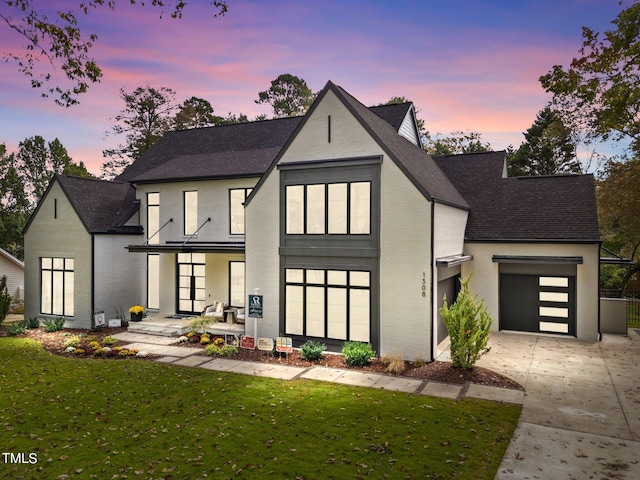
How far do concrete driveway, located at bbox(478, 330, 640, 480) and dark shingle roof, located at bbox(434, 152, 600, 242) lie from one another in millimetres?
4583

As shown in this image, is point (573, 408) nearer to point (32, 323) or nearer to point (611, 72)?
point (611, 72)

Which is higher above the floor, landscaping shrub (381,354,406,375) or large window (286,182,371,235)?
large window (286,182,371,235)

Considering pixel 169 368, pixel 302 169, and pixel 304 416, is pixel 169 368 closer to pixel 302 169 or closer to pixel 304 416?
pixel 304 416

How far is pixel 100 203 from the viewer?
74.3ft

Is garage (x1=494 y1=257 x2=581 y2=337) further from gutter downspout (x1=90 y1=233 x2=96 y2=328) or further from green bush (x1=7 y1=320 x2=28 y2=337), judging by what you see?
green bush (x1=7 y1=320 x2=28 y2=337)

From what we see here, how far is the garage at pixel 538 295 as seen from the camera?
60.3ft

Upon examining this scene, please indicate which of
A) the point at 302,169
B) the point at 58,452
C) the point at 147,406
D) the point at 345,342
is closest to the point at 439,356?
the point at 345,342

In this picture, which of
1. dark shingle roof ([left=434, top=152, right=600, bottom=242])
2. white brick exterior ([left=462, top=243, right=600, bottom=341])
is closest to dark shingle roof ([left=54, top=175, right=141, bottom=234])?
white brick exterior ([left=462, top=243, right=600, bottom=341])

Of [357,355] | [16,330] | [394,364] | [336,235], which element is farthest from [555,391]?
[16,330]

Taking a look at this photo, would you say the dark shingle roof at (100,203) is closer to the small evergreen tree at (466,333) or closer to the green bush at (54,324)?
the green bush at (54,324)

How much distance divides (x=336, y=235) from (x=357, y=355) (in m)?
4.36

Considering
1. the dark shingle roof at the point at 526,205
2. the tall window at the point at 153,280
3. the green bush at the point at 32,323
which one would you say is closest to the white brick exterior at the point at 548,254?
the dark shingle roof at the point at 526,205

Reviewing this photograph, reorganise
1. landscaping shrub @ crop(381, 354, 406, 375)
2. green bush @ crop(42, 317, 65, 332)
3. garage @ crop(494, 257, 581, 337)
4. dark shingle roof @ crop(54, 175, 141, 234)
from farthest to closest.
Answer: dark shingle roof @ crop(54, 175, 141, 234) < green bush @ crop(42, 317, 65, 332) < garage @ crop(494, 257, 581, 337) < landscaping shrub @ crop(381, 354, 406, 375)

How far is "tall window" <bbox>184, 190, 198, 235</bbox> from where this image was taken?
2173 centimetres
